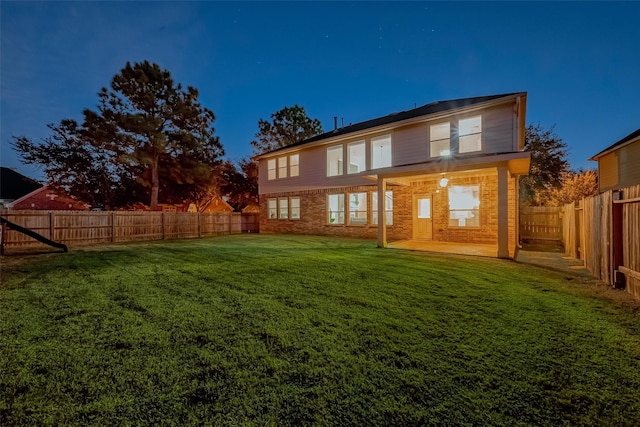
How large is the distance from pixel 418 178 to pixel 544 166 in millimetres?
15678

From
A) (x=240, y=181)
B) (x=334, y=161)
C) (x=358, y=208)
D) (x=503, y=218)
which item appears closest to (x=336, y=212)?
(x=358, y=208)

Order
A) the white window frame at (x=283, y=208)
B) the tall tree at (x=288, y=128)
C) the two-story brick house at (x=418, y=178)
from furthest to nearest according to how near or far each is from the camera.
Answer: the tall tree at (x=288, y=128), the white window frame at (x=283, y=208), the two-story brick house at (x=418, y=178)

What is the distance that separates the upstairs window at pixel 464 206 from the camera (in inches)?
430

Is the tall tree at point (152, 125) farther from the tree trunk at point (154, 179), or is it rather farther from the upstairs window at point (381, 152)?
the upstairs window at point (381, 152)

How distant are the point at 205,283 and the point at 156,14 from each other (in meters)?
17.6

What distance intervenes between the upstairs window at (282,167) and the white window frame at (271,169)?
40cm

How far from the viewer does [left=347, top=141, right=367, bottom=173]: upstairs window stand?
14469 mm

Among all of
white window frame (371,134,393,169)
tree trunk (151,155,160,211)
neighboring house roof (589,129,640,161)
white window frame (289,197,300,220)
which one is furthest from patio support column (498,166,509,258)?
tree trunk (151,155,160,211)

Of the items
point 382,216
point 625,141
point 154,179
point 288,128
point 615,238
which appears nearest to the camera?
point 615,238

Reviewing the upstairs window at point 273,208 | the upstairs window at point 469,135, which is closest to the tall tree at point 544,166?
the upstairs window at point 469,135

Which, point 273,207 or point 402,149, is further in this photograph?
point 273,207

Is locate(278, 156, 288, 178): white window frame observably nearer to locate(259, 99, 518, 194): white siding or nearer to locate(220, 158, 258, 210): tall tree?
locate(259, 99, 518, 194): white siding

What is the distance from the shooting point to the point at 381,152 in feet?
48.4

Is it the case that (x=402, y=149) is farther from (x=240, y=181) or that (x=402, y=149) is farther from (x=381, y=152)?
(x=240, y=181)
